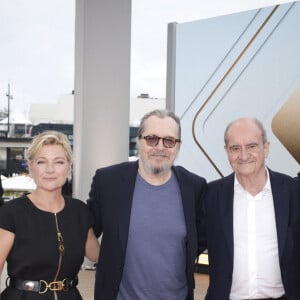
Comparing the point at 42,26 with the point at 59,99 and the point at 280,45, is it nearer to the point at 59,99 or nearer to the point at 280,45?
the point at 59,99

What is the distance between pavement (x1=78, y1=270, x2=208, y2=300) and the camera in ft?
15.9

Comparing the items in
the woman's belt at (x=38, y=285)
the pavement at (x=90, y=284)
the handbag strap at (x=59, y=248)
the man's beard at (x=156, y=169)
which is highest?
the man's beard at (x=156, y=169)

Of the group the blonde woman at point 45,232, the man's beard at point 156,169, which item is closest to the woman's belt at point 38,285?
the blonde woman at point 45,232

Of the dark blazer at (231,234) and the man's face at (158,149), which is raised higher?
the man's face at (158,149)

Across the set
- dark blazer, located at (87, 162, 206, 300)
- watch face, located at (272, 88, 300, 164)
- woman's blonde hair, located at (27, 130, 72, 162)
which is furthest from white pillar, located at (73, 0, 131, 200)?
woman's blonde hair, located at (27, 130, 72, 162)

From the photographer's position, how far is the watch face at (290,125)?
15.8ft

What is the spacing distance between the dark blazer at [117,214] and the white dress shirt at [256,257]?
8.3 inches

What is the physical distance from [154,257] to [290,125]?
3.30 meters

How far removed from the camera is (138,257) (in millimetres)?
2082

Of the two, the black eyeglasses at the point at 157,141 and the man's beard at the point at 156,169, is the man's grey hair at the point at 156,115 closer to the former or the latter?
the black eyeglasses at the point at 157,141

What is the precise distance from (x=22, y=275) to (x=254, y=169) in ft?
3.86

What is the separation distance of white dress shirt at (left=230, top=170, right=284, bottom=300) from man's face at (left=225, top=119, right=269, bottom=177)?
20cm

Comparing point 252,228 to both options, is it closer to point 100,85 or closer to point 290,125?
point 290,125

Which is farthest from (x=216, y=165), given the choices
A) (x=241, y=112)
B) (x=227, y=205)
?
(x=227, y=205)
